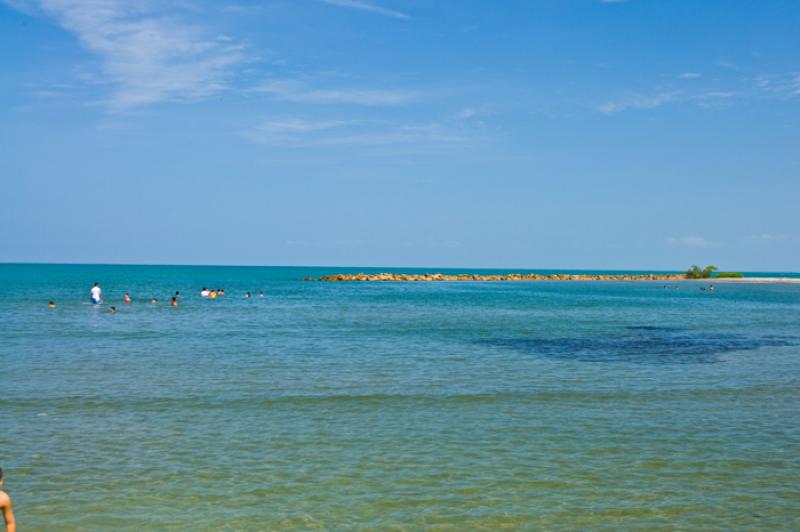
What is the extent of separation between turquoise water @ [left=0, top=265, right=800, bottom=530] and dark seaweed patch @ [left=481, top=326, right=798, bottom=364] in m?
0.32

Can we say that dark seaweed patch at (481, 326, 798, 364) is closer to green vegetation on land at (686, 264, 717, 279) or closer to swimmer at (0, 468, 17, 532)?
swimmer at (0, 468, 17, 532)

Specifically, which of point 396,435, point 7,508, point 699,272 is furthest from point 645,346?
point 699,272

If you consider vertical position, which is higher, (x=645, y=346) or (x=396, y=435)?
(x=645, y=346)

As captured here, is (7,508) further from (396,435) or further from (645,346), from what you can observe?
(645,346)

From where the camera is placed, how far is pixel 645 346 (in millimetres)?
34219

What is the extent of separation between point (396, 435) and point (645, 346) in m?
21.9

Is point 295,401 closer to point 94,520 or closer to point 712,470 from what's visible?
point 94,520

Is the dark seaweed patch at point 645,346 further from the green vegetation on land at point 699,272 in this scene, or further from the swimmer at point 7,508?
the green vegetation on land at point 699,272

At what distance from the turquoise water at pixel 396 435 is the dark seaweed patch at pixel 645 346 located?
32 cm

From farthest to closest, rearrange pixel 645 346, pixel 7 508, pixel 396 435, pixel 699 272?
pixel 699 272 < pixel 645 346 < pixel 396 435 < pixel 7 508

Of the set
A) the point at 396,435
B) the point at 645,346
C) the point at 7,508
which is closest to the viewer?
the point at 7,508

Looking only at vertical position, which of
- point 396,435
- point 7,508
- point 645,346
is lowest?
point 396,435

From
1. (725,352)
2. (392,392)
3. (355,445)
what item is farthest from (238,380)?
(725,352)

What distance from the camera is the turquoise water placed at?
1141 centimetres
